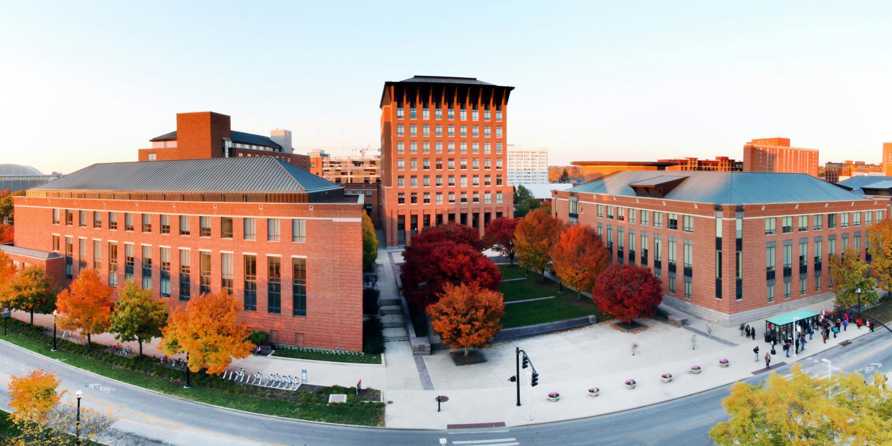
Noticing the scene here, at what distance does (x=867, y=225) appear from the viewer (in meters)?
58.0

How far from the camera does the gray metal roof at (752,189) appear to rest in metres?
51.6

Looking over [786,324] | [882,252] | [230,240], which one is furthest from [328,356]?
[882,252]

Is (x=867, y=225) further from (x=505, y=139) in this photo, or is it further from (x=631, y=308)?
(x=505, y=139)

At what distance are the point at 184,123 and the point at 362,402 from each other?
6873 cm

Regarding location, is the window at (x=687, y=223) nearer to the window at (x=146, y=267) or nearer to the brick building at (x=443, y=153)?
the brick building at (x=443, y=153)

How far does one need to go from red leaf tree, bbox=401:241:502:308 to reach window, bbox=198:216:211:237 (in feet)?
61.5

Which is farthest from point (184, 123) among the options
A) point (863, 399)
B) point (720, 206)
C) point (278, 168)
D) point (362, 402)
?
point (863, 399)

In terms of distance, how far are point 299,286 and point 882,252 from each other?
56005mm

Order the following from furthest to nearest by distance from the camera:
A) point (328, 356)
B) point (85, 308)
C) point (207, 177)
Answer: point (207, 177) → point (85, 308) → point (328, 356)

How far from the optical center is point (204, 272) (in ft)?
152

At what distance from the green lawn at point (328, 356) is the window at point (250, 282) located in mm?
5116

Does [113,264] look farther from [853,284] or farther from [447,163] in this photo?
[853,284]

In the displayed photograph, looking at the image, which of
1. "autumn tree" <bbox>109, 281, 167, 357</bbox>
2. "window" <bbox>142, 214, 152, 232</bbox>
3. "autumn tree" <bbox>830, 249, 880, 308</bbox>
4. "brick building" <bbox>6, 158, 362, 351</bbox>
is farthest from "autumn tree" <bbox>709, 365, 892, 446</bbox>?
"window" <bbox>142, 214, 152, 232</bbox>

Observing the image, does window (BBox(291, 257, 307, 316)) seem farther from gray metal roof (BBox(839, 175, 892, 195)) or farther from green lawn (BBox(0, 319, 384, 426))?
gray metal roof (BBox(839, 175, 892, 195))
